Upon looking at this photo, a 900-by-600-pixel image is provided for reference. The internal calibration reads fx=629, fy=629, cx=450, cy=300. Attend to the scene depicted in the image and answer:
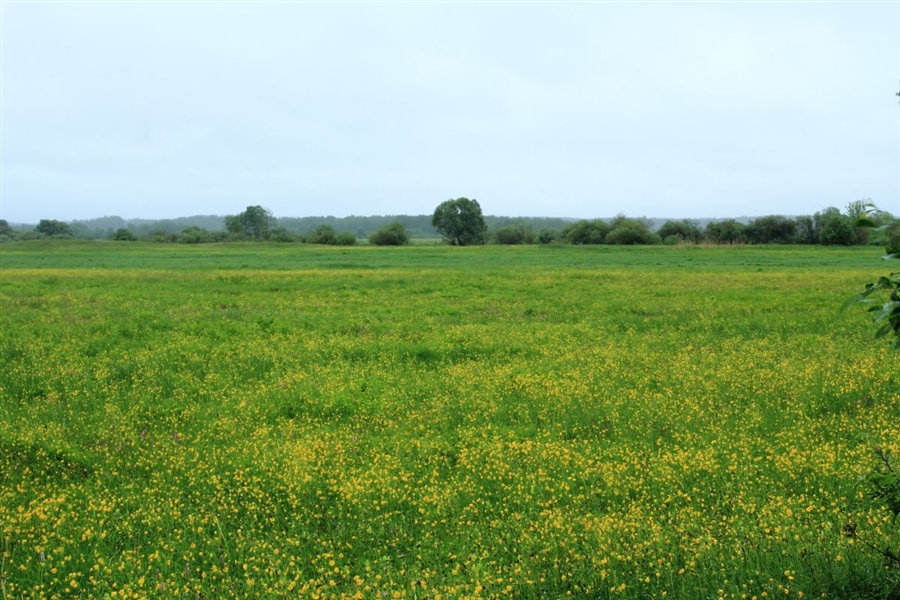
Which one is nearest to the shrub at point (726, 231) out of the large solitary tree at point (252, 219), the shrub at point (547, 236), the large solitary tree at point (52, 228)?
the shrub at point (547, 236)

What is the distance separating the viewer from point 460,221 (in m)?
123

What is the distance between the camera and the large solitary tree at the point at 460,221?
122875 millimetres

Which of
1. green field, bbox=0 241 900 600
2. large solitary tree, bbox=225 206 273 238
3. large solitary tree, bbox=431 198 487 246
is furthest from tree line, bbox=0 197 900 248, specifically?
green field, bbox=0 241 900 600

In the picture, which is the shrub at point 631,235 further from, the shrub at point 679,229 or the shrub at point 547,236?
the shrub at point 547,236

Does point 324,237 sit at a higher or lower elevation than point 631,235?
lower

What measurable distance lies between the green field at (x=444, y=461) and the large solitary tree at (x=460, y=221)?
108 meters

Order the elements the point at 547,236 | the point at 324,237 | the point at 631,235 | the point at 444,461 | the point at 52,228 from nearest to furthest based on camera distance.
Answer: the point at 444,461
the point at 631,235
the point at 324,237
the point at 547,236
the point at 52,228

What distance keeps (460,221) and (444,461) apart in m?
117

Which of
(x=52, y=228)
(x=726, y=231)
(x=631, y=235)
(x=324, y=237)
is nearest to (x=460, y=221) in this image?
(x=324, y=237)

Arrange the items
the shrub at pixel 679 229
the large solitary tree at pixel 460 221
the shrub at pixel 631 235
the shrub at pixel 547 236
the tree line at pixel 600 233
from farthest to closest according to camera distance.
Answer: the large solitary tree at pixel 460 221 < the shrub at pixel 547 236 < the shrub at pixel 679 229 < the shrub at pixel 631 235 < the tree line at pixel 600 233

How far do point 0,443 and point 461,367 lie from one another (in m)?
7.11

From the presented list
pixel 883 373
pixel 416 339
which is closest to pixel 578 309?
pixel 416 339

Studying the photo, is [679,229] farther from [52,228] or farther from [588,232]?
[52,228]

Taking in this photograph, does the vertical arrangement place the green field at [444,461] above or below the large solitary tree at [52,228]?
below
